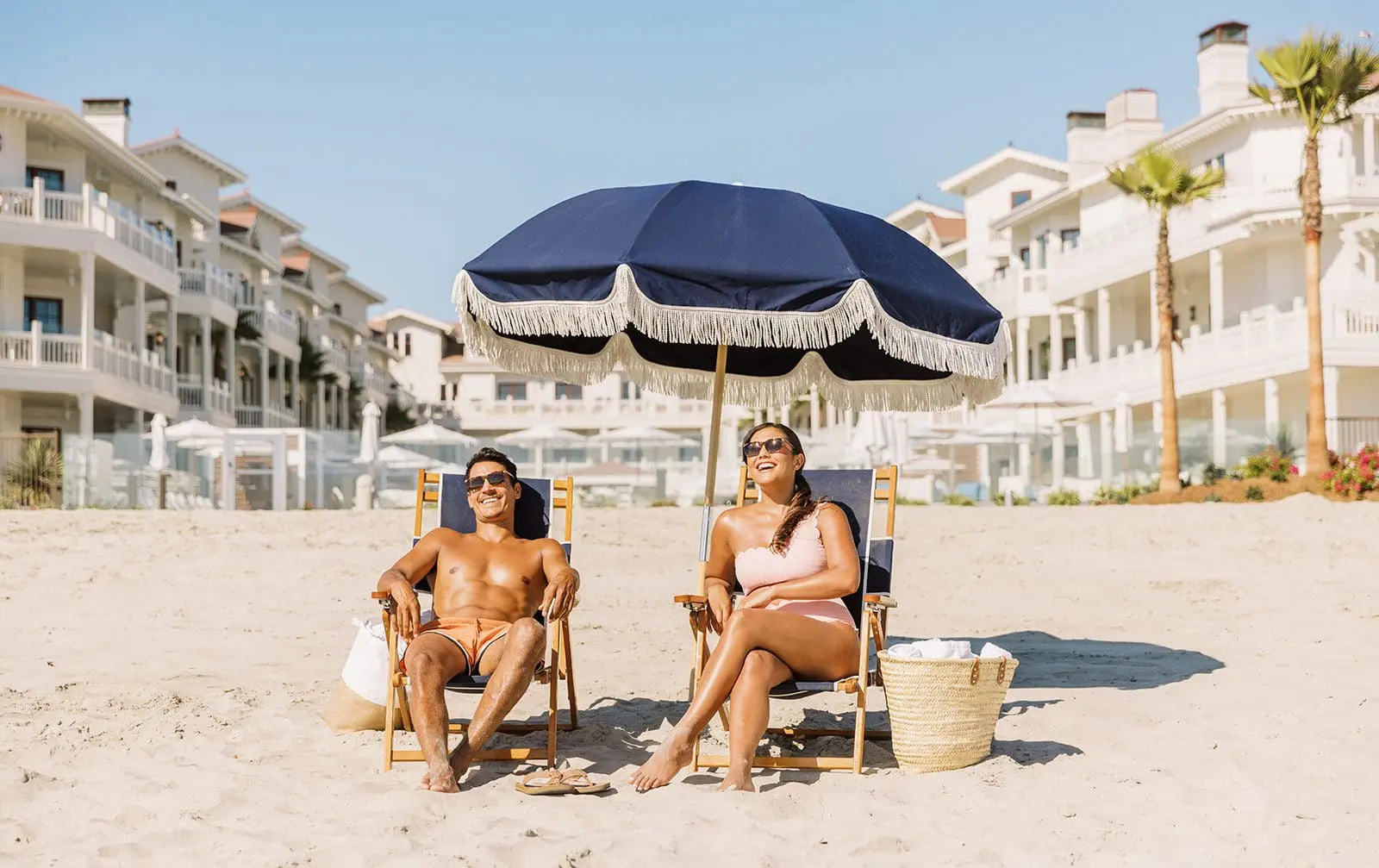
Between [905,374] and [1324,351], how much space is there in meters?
22.0

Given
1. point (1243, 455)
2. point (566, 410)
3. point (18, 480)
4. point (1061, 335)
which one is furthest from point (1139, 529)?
point (566, 410)

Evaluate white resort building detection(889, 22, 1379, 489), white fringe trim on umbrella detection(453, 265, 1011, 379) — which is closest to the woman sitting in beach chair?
white fringe trim on umbrella detection(453, 265, 1011, 379)

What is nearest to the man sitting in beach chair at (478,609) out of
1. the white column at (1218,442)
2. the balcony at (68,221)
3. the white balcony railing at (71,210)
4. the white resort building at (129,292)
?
the white resort building at (129,292)

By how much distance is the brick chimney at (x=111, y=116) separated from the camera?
39156mm

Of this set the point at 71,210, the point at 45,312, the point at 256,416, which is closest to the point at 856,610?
the point at 71,210

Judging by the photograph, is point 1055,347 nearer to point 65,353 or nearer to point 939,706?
point 65,353

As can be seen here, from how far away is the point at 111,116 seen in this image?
129ft

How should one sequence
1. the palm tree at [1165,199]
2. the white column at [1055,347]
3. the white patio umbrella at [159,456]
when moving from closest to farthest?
the white patio umbrella at [159,456] → the palm tree at [1165,199] → the white column at [1055,347]

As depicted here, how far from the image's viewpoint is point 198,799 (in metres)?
5.32

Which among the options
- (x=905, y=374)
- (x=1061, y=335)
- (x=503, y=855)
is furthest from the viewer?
(x=1061, y=335)

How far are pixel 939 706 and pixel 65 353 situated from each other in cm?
2558

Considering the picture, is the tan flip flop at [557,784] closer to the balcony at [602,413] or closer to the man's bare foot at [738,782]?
the man's bare foot at [738,782]

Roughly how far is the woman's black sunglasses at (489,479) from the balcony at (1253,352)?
959 inches

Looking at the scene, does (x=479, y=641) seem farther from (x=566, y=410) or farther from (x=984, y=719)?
(x=566, y=410)
